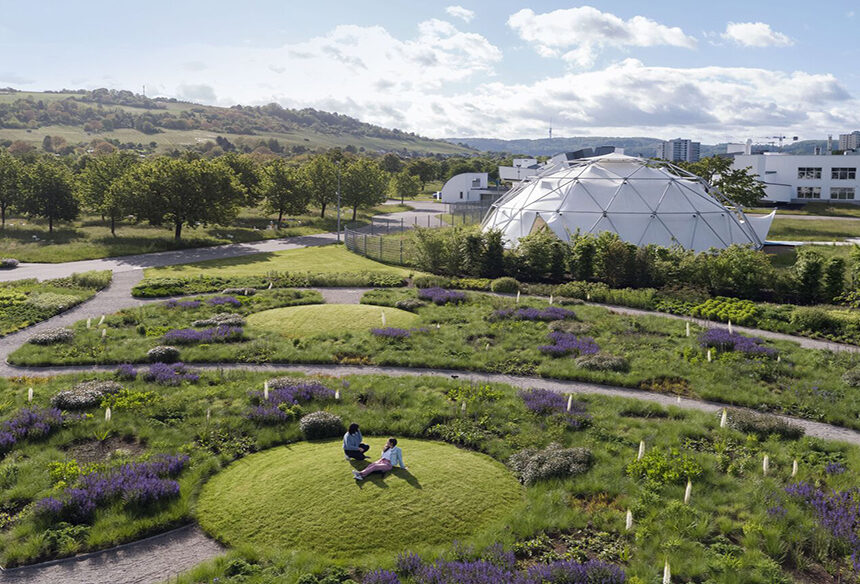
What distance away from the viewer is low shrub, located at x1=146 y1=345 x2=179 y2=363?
68.8ft

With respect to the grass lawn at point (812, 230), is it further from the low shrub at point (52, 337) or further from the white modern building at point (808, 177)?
the low shrub at point (52, 337)

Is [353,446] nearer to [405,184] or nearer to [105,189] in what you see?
[105,189]

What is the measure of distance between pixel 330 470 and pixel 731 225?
1684 inches

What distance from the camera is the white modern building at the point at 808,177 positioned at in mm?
86375

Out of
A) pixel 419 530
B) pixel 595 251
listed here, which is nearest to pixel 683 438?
pixel 419 530

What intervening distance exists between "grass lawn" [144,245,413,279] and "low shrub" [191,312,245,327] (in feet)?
42.5

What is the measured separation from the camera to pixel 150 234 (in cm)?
5744

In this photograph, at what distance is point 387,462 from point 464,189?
3840 inches

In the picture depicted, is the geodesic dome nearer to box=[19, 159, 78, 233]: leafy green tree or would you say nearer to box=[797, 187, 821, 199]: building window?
box=[19, 159, 78, 233]: leafy green tree

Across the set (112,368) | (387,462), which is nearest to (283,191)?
(112,368)

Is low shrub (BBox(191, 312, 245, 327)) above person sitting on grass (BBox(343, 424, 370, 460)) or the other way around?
above

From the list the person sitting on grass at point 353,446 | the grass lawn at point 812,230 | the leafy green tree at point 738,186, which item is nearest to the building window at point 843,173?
the grass lawn at point 812,230

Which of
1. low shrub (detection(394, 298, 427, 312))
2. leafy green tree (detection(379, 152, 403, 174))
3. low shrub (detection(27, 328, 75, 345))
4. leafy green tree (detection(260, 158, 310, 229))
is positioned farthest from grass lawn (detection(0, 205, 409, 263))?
leafy green tree (detection(379, 152, 403, 174))

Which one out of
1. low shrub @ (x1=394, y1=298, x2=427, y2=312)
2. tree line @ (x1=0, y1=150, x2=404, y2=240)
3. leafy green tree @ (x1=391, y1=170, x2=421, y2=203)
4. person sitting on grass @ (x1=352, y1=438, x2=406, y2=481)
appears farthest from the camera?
leafy green tree @ (x1=391, y1=170, x2=421, y2=203)
